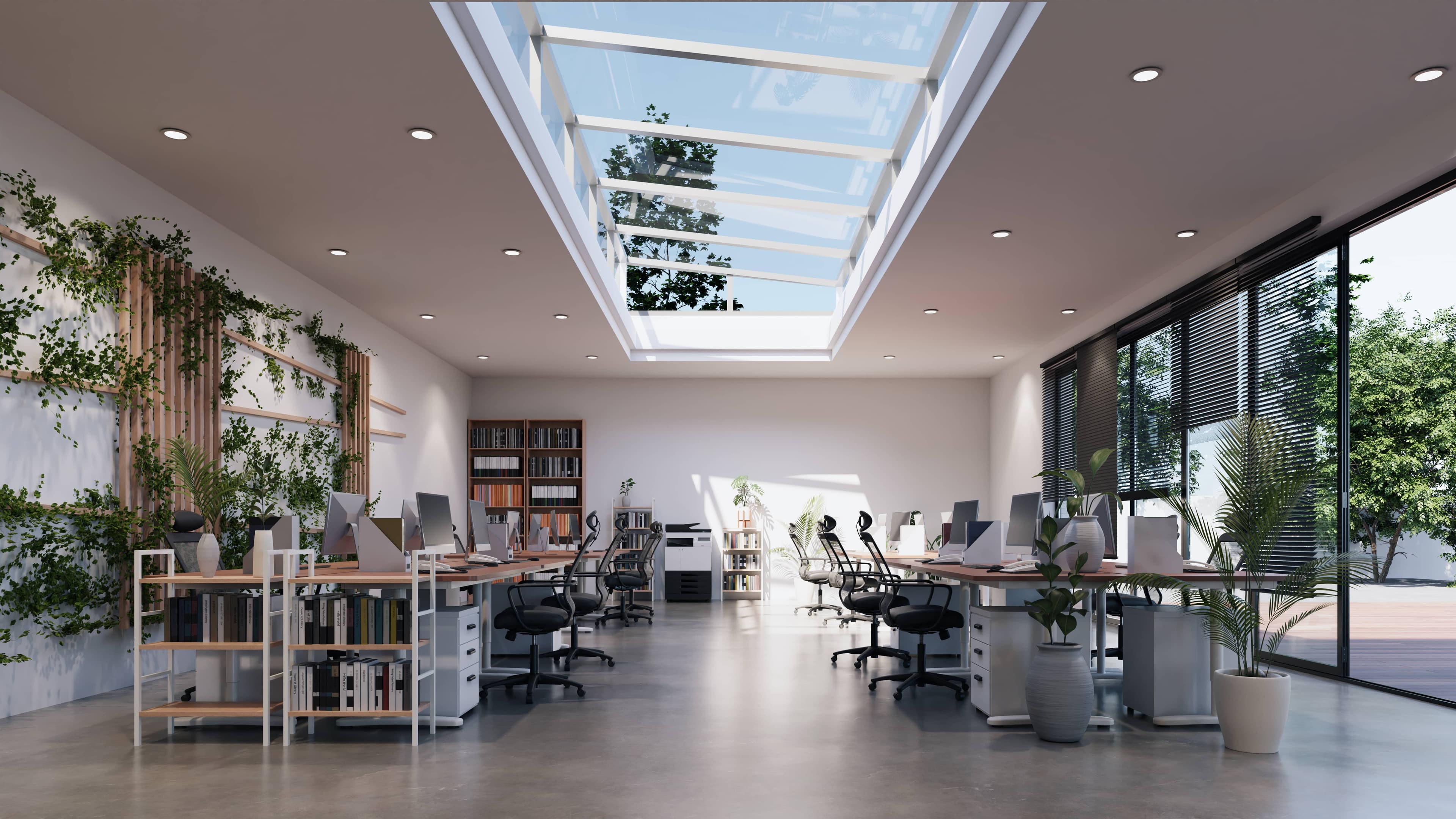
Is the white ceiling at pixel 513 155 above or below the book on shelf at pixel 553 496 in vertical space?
above

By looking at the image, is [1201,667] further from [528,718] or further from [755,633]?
[755,633]

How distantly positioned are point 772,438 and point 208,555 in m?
9.66

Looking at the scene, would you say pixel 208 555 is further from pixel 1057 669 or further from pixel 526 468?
pixel 526 468

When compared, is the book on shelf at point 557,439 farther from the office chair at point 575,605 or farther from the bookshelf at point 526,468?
the office chair at point 575,605

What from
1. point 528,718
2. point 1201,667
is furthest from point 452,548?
point 1201,667

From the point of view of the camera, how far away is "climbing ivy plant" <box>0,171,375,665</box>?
4.83 meters

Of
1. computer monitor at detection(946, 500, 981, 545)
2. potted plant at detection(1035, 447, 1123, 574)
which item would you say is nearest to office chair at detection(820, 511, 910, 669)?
computer monitor at detection(946, 500, 981, 545)

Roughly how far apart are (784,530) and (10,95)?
34.0ft

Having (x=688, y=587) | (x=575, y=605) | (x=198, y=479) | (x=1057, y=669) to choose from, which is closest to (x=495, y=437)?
(x=688, y=587)

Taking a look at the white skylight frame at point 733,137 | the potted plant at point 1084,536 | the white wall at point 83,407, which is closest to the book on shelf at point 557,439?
the white skylight frame at point 733,137

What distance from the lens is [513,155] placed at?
5465 mm

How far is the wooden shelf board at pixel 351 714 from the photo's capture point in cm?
444

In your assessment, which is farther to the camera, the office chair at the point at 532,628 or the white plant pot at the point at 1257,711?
the office chair at the point at 532,628

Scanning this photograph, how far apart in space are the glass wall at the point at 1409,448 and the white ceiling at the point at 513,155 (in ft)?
14.3
